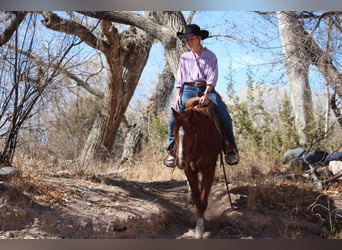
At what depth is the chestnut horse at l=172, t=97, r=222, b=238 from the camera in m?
5.17

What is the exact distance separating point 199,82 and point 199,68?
0.14m

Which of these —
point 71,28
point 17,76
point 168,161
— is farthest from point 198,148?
point 17,76

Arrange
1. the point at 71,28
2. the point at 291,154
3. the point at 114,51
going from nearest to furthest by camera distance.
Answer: the point at 291,154
the point at 71,28
the point at 114,51

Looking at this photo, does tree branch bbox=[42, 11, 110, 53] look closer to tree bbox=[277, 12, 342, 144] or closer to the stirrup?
the stirrup

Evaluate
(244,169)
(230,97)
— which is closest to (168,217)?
(244,169)

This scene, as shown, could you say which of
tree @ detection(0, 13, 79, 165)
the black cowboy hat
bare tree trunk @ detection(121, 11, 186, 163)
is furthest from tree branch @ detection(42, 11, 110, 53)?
the black cowboy hat

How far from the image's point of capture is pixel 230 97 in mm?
5652

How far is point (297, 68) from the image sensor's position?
568 centimetres

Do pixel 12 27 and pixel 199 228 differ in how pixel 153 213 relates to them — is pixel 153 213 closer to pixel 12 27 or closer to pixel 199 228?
pixel 199 228

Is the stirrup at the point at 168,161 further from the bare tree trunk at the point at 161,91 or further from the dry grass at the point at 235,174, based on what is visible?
the bare tree trunk at the point at 161,91

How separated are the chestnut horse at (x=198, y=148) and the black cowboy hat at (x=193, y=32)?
62cm

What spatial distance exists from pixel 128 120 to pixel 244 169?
48.3 inches

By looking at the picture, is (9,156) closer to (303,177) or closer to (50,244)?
(50,244)

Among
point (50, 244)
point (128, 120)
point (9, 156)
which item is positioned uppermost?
point (128, 120)
